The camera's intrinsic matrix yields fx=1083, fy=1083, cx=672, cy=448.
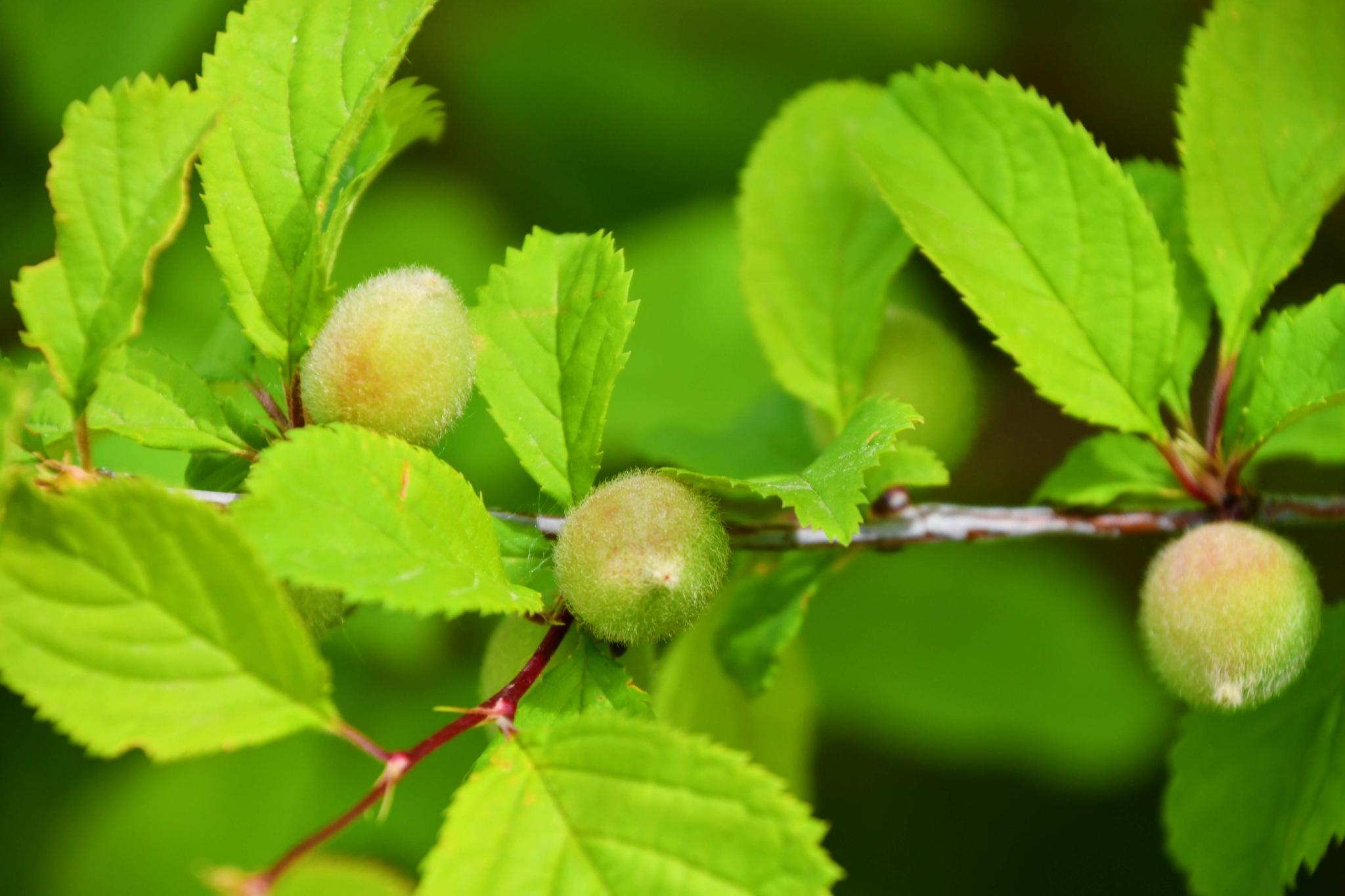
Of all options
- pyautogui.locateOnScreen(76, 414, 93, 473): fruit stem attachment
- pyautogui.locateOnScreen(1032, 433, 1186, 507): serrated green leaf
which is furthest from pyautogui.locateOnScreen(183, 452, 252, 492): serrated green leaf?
pyautogui.locateOnScreen(1032, 433, 1186, 507): serrated green leaf

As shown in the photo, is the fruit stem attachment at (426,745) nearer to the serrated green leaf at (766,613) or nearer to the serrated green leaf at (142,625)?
the serrated green leaf at (142,625)

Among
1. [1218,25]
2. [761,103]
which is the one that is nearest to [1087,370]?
[1218,25]

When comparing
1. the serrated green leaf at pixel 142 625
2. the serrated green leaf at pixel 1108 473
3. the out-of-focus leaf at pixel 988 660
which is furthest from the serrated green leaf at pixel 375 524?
the out-of-focus leaf at pixel 988 660

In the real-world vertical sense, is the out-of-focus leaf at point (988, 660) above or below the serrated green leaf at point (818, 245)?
below

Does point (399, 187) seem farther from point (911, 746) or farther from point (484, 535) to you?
point (484, 535)

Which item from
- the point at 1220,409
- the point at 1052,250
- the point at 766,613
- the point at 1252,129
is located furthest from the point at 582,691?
the point at 1252,129

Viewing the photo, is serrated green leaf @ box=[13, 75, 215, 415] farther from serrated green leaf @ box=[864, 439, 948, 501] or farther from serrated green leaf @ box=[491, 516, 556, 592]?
serrated green leaf @ box=[864, 439, 948, 501]
